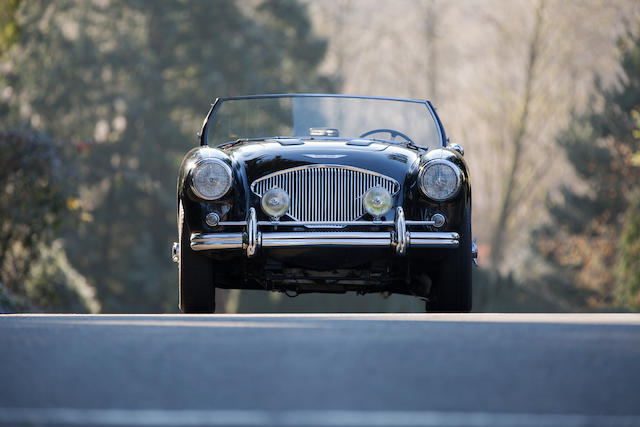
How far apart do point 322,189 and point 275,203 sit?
13.0 inches

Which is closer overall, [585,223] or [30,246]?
[30,246]

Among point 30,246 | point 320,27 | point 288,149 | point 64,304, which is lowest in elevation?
point 64,304

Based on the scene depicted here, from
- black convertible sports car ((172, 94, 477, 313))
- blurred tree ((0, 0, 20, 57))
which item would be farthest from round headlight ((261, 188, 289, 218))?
blurred tree ((0, 0, 20, 57))

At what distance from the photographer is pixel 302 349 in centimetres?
472

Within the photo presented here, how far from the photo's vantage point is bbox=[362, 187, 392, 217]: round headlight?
7262 millimetres

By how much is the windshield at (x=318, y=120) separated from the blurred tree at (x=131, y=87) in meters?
23.9

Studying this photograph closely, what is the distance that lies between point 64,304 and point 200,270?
979 centimetres

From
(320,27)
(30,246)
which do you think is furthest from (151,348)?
(320,27)

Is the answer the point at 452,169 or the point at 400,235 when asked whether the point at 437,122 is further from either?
the point at 400,235

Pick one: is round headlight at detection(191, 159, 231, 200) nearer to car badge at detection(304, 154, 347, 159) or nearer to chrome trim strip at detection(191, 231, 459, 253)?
chrome trim strip at detection(191, 231, 459, 253)

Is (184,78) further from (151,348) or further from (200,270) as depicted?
(151,348)

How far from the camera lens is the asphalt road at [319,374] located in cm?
333

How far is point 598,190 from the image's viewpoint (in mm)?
31266

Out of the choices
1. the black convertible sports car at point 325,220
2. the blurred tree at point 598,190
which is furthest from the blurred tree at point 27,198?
the blurred tree at point 598,190
